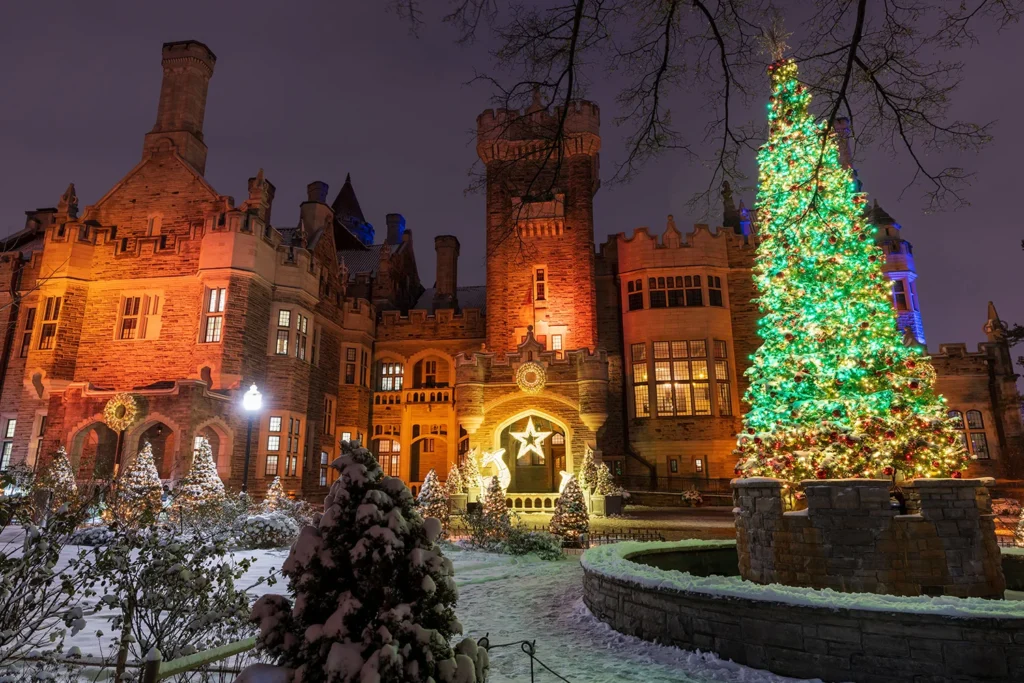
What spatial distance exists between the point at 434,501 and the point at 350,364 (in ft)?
44.8

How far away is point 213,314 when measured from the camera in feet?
69.3

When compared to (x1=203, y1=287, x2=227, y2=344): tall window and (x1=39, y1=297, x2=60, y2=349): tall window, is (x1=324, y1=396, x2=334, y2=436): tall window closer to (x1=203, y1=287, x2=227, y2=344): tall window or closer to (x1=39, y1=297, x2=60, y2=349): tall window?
(x1=203, y1=287, x2=227, y2=344): tall window

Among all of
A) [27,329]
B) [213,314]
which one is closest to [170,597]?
[213,314]

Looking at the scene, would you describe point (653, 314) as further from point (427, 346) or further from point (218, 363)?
point (218, 363)

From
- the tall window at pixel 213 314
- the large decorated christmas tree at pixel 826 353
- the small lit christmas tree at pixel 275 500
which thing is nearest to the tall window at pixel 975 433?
the large decorated christmas tree at pixel 826 353

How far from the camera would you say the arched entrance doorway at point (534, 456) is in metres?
23.7

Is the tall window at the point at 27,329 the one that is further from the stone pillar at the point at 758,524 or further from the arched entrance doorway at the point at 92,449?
the stone pillar at the point at 758,524

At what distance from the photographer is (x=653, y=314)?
26.2 m

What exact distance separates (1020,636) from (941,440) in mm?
4214

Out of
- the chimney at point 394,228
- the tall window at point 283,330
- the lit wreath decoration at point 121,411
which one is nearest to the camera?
the lit wreath decoration at point 121,411

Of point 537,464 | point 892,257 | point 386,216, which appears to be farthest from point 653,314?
point 386,216

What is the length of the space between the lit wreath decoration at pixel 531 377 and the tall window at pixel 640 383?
511 centimetres

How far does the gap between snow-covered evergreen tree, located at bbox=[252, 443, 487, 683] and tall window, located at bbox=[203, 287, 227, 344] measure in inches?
780

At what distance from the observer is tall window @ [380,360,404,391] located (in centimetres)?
3023
